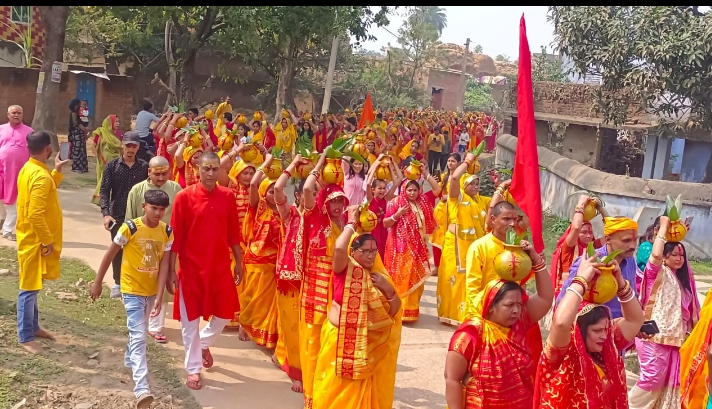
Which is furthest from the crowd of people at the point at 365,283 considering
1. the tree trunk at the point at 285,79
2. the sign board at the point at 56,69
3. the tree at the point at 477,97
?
the tree at the point at 477,97

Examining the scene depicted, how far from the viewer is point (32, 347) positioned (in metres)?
6.28

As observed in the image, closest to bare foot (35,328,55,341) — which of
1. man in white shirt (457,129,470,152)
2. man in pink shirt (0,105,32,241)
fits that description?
man in pink shirt (0,105,32,241)

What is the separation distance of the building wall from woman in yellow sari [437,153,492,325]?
20.0 meters

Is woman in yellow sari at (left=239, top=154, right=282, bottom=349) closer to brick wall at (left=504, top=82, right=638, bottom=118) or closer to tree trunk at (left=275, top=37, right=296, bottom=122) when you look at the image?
brick wall at (left=504, top=82, right=638, bottom=118)

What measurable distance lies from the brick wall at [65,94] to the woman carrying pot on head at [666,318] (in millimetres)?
19230

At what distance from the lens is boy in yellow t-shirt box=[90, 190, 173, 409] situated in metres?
5.43

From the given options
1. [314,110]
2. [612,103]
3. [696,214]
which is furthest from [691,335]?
[314,110]

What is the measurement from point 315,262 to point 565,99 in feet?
61.2

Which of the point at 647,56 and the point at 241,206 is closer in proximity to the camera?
the point at 241,206

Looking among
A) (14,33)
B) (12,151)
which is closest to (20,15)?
(14,33)

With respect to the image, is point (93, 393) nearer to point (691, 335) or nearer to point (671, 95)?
point (691, 335)

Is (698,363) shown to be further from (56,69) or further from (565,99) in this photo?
(565,99)

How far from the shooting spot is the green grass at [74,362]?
18.4 feet

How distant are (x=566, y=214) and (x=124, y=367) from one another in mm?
10559
